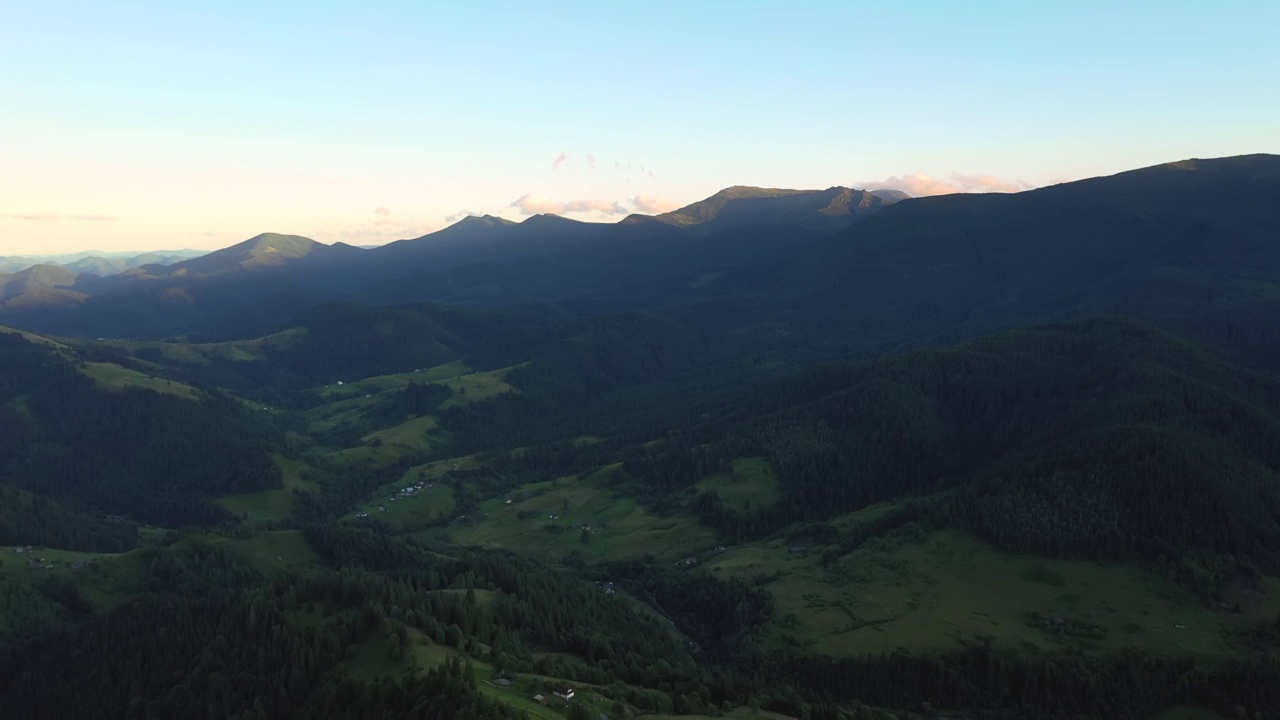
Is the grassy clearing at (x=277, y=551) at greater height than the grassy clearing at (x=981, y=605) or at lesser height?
greater

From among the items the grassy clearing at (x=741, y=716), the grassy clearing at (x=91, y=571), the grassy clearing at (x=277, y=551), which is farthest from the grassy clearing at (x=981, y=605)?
the grassy clearing at (x=91, y=571)

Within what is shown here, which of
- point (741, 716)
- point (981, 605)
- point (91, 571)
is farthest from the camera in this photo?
point (91, 571)

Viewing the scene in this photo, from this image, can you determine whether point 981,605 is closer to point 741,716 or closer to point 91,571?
point 741,716

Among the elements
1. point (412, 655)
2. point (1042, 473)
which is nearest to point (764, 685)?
point (412, 655)

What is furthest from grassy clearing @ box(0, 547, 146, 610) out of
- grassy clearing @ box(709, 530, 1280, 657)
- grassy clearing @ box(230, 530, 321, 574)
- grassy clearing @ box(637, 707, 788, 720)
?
grassy clearing @ box(709, 530, 1280, 657)

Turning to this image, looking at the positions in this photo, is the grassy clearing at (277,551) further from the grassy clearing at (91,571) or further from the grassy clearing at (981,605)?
the grassy clearing at (981,605)

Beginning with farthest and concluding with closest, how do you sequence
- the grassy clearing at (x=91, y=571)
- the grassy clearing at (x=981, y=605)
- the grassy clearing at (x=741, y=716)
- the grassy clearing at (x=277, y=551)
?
the grassy clearing at (x=277, y=551), the grassy clearing at (x=91, y=571), the grassy clearing at (x=981, y=605), the grassy clearing at (x=741, y=716)

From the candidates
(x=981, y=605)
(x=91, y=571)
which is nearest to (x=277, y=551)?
(x=91, y=571)

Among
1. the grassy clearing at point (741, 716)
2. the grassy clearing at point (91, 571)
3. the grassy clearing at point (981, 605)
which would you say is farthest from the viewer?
the grassy clearing at point (91, 571)

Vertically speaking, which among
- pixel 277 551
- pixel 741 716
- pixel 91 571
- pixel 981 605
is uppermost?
pixel 91 571

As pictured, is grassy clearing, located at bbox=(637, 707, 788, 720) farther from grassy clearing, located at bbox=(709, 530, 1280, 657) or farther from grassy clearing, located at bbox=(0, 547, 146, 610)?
grassy clearing, located at bbox=(0, 547, 146, 610)
